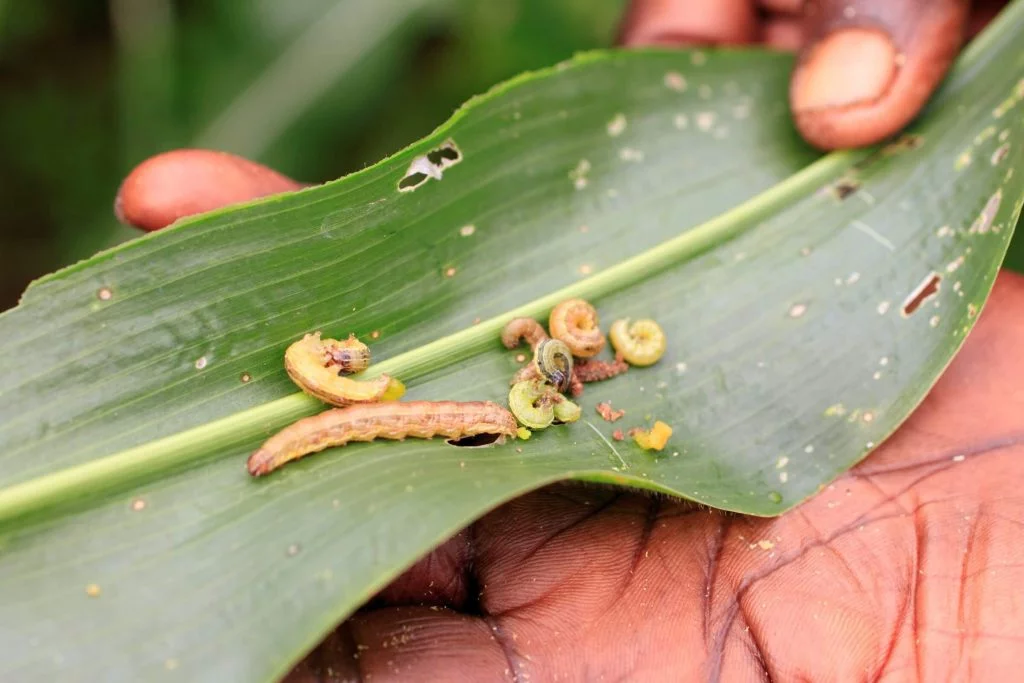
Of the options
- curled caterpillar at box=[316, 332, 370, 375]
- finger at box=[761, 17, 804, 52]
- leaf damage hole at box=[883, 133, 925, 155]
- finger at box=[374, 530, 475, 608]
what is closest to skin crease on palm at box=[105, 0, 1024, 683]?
finger at box=[374, 530, 475, 608]

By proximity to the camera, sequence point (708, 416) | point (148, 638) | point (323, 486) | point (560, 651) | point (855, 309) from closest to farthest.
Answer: point (148, 638)
point (323, 486)
point (560, 651)
point (708, 416)
point (855, 309)

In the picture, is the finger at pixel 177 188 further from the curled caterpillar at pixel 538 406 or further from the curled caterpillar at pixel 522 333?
the curled caterpillar at pixel 538 406

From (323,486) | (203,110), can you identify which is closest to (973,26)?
(323,486)

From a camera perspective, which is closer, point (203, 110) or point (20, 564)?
point (20, 564)

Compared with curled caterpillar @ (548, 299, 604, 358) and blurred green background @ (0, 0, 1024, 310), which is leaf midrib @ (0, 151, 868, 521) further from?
blurred green background @ (0, 0, 1024, 310)

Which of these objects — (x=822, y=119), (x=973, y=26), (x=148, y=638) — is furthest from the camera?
(x=973, y=26)

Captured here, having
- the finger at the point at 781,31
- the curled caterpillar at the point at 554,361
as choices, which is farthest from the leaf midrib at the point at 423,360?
the finger at the point at 781,31

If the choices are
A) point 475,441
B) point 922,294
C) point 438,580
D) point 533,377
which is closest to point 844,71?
point 922,294

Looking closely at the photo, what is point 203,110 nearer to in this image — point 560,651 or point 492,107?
point 492,107
